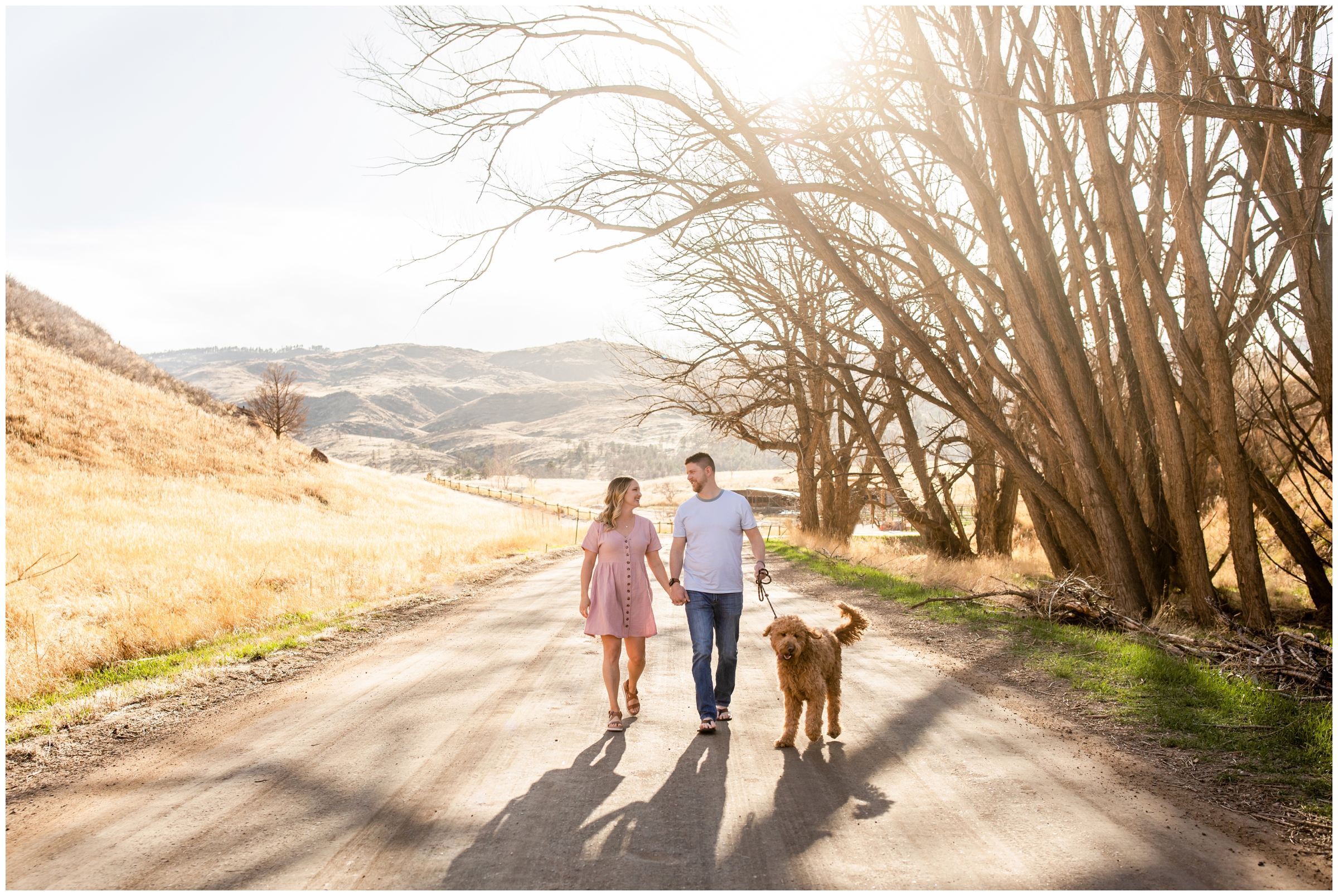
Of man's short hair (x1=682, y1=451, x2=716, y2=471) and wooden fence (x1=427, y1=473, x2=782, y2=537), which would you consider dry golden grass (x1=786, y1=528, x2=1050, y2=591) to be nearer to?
man's short hair (x1=682, y1=451, x2=716, y2=471)

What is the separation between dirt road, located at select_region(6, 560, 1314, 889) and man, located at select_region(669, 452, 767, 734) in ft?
1.78

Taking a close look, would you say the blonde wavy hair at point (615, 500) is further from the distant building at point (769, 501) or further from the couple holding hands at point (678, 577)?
the distant building at point (769, 501)

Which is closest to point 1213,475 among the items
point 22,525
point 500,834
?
point 500,834

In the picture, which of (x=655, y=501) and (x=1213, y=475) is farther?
(x=655, y=501)

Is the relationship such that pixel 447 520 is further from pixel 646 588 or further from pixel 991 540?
pixel 646 588

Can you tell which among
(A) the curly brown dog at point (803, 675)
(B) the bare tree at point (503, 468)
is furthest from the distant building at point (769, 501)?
(A) the curly brown dog at point (803, 675)

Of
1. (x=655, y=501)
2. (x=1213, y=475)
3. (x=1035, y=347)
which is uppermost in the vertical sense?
(x=1035, y=347)

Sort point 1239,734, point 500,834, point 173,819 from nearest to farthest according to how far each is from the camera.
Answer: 1. point 500,834
2. point 173,819
3. point 1239,734

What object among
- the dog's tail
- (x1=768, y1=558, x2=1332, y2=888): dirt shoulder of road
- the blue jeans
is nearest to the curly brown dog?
the blue jeans

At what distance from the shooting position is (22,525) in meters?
18.6

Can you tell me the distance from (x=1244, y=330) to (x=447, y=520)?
1387 inches

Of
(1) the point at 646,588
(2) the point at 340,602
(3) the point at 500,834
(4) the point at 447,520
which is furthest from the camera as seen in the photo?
(4) the point at 447,520

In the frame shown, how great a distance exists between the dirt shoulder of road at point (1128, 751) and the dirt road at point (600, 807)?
161 mm

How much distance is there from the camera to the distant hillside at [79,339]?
182 feet
